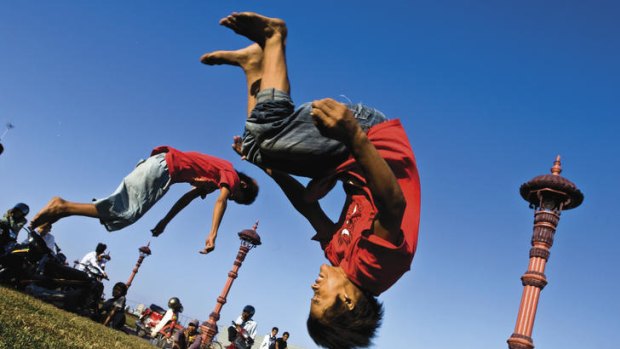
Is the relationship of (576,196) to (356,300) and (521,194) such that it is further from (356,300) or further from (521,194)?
(356,300)

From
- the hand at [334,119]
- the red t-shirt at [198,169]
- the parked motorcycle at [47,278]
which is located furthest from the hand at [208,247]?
the parked motorcycle at [47,278]

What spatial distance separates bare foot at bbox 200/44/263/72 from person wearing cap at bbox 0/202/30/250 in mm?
5954

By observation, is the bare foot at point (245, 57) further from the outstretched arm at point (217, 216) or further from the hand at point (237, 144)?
the outstretched arm at point (217, 216)

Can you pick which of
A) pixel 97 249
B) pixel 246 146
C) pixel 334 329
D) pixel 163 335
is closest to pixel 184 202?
pixel 246 146

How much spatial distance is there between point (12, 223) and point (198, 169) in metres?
4.18

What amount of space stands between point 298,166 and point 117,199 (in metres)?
2.48

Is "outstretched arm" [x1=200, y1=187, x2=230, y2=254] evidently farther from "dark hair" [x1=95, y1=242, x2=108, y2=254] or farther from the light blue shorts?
"dark hair" [x1=95, y1=242, x2=108, y2=254]

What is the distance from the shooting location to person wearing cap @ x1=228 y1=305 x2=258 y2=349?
501 inches

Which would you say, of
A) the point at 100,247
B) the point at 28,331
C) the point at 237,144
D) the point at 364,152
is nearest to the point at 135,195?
the point at 28,331

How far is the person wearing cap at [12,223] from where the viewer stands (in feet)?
25.5

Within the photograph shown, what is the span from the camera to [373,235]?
2514mm

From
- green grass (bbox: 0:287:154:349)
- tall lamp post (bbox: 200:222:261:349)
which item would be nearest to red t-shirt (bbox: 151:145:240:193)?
green grass (bbox: 0:287:154:349)

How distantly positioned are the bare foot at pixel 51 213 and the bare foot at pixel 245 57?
218 centimetres

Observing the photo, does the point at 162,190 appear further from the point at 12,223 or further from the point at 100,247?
the point at 100,247
